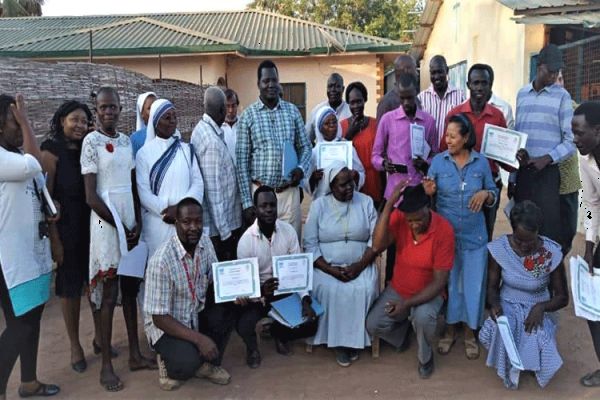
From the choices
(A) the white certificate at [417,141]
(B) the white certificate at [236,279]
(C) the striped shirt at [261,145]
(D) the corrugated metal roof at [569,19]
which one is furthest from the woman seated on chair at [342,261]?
(D) the corrugated metal roof at [569,19]

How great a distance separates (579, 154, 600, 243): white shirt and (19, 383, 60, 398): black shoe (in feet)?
12.1

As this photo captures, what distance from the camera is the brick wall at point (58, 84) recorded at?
5.39m

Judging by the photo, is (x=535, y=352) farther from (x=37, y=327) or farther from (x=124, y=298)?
(x=37, y=327)

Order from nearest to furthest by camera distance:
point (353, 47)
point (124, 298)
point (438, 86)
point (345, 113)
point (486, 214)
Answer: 1. point (124, 298)
2. point (486, 214)
3. point (438, 86)
4. point (345, 113)
5. point (353, 47)

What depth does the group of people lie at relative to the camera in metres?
3.59

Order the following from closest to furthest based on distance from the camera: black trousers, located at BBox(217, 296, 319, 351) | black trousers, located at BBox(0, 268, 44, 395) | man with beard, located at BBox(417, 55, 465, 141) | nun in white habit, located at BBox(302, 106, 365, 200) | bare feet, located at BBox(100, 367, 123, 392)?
black trousers, located at BBox(0, 268, 44, 395)
bare feet, located at BBox(100, 367, 123, 392)
black trousers, located at BBox(217, 296, 319, 351)
nun in white habit, located at BBox(302, 106, 365, 200)
man with beard, located at BBox(417, 55, 465, 141)

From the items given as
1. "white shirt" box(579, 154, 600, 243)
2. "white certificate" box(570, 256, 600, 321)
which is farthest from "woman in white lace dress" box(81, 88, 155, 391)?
"white shirt" box(579, 154, 600, 243)

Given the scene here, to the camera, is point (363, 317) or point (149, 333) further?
point (363, 317)

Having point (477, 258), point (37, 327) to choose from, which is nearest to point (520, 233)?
point (477, 258)

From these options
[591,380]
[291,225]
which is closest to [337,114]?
[291,225]

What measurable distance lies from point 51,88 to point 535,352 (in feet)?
17.1

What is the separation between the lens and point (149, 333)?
3754mm

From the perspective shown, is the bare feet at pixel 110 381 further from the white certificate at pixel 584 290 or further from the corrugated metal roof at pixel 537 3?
the corrugated metal roof at pixel 537 3

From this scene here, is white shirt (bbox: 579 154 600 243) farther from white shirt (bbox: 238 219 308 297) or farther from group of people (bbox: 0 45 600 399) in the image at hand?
white shirt (bbox: 238 219 308 297)
